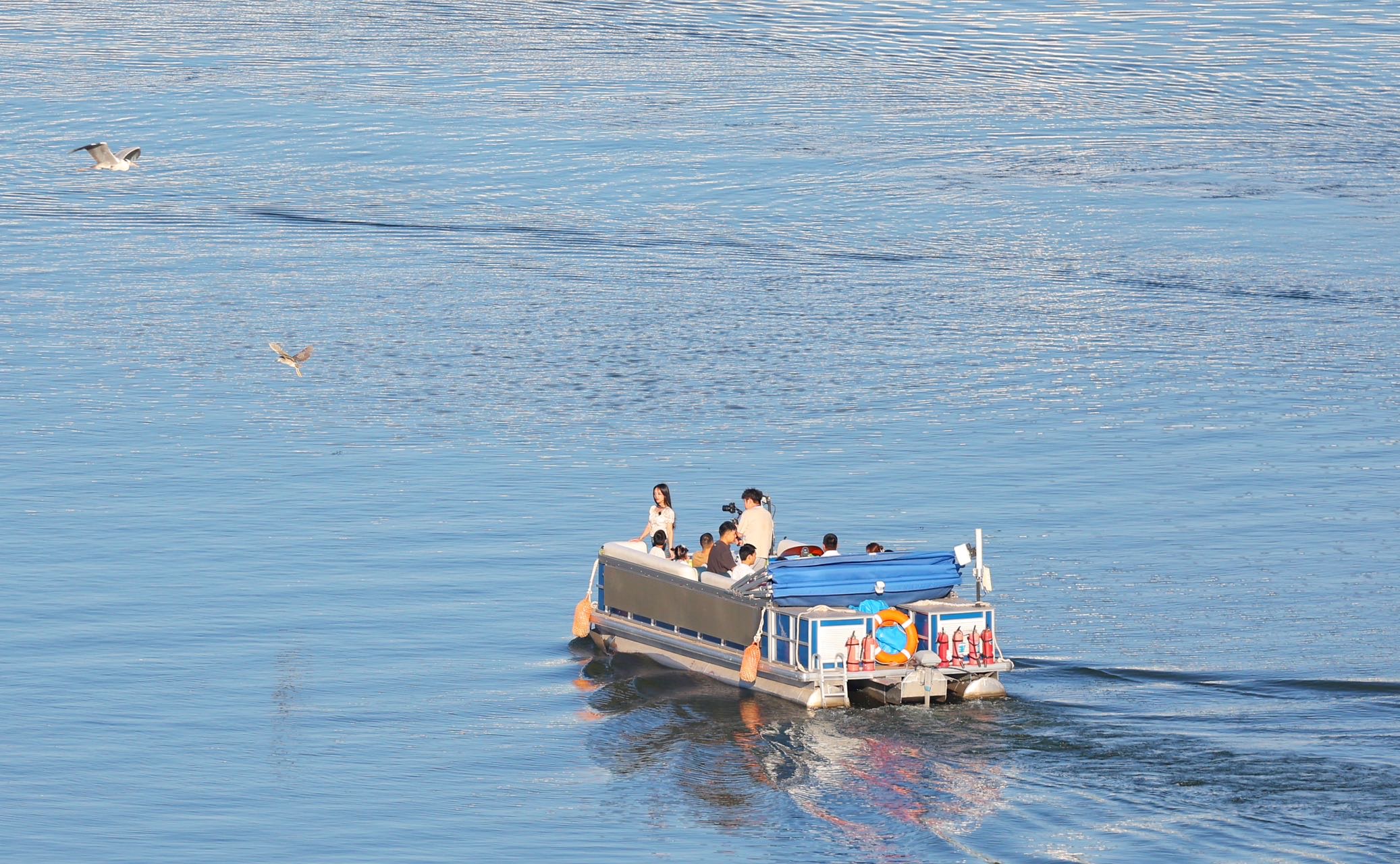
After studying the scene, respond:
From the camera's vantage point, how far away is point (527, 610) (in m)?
36.3

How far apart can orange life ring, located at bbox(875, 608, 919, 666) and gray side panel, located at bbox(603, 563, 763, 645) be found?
182 centimetres

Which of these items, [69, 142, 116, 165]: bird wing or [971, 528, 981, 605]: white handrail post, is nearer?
[971, 528, 981, 605]: white handrail post

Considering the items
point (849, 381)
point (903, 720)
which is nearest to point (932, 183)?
point (849, 381)

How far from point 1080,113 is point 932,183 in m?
13.0

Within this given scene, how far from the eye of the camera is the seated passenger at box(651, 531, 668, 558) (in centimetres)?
3319

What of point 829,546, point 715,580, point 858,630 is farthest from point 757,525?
point 858,630

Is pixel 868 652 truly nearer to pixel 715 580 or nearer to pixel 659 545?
pixel 715 580

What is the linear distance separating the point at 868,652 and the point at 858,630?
0.40 meters

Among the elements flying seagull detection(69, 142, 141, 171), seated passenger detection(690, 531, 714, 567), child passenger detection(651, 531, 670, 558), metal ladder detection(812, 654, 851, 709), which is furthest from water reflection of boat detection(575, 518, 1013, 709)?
flying seagull detection(69, 142, 141, 171)

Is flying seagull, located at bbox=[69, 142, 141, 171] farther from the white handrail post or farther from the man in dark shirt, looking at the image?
the white handrail post

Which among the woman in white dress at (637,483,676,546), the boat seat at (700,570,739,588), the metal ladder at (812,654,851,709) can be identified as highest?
the woman in white dress at (637,483,676,546)

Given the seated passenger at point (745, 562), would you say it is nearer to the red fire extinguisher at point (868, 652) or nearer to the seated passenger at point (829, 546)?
the seated passenger at point (829, 546)

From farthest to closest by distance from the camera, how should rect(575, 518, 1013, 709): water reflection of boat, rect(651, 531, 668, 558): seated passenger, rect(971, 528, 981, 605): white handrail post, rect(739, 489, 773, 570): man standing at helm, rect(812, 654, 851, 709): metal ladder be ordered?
1. rect(651, 531, 668, 558): seated passenger
2. rect(739, 489, 773, 570): man standing at helm
3. rect(971, 528, 981, 605): white handrail post
4. rect(575, 518, 1013, 709): water reflection of boat
5. rect(812, 654, 851, 709): metal ladder

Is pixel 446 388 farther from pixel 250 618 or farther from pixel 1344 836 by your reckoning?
pixel 1344 836
